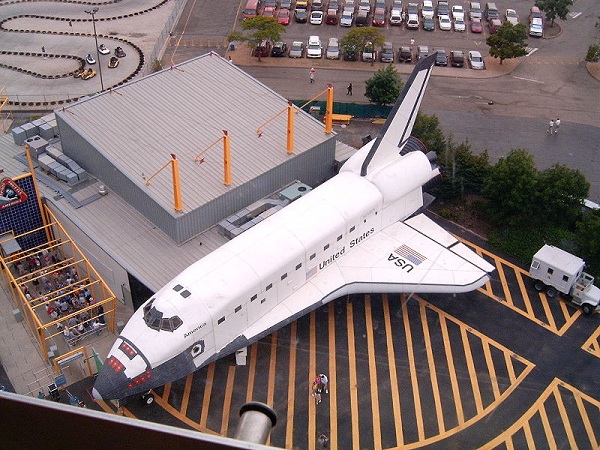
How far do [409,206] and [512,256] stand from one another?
11.0 m

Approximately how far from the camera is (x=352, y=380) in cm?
4509

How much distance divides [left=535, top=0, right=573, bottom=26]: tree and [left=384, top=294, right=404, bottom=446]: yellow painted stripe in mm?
66234

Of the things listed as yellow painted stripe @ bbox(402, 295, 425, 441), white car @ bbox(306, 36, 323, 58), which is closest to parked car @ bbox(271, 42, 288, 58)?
white car @ bbox(306, 36, 323, 58)

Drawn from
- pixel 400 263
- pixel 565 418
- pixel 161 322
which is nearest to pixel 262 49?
pixel 400 263

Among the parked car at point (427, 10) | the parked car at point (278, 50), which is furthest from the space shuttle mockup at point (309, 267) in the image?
the parked car at point (427, 10)

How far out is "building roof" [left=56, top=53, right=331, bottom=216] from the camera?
51.2m

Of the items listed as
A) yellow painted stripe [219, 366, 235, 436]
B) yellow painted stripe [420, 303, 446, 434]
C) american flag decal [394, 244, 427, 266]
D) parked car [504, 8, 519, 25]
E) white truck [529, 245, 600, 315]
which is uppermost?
parked car [504, 8, 519, 25]

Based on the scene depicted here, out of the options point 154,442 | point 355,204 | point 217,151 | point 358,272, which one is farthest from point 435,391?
point 154,442

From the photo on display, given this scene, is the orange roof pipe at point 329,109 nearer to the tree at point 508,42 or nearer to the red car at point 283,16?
the tree at point 508,42

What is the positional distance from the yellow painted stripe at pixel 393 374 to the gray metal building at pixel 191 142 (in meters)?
14.1

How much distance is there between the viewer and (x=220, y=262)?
4288 centimetres

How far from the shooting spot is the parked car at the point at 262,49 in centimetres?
8594

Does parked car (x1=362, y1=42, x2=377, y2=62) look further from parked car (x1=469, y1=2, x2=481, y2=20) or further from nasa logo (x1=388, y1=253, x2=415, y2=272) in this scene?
nasa logo (x1=388, y1=253, x2=415, y2=272)

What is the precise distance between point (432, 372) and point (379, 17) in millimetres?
65573
